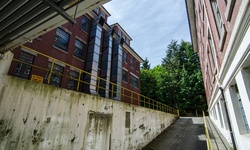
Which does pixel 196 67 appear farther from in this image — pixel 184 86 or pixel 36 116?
pixel 36 116

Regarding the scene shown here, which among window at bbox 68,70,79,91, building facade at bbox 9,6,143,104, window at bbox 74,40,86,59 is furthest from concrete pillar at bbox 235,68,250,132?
window at bbox 74,40,86,59

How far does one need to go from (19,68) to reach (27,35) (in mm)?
8507

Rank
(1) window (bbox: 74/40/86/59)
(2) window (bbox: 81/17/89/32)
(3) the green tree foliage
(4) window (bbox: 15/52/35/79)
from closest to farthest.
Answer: (4) window (bbox: 15/52/35/79) → (1) window (bbox: 74/40/86/59) → (2) window (bbox: 81/17/89/32) → (3) the green tree foliage

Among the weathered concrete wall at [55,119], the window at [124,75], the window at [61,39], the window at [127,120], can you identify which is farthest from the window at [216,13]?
the window at [124,75]

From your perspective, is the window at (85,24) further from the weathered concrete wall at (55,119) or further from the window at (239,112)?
the window at (239,112)

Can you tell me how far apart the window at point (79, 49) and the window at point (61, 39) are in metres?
1.23

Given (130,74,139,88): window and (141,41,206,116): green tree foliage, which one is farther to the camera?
(141,41,206,116): green tree foliage

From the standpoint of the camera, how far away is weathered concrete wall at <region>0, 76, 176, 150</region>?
446 cm

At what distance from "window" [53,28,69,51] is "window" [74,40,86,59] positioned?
123 cm

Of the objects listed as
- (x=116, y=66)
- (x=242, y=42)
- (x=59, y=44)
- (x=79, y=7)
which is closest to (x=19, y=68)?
(x=59, y=44)

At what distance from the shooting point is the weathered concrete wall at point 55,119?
176 inches

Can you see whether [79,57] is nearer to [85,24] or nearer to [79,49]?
[79,49]

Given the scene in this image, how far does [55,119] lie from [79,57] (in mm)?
10969

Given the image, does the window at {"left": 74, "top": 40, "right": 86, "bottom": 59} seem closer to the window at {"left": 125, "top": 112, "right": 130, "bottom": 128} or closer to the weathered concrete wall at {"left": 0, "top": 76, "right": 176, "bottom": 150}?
the weathered concrete wall at {"left": 0, "top": 76, "right": 176, "bottom": 150}
